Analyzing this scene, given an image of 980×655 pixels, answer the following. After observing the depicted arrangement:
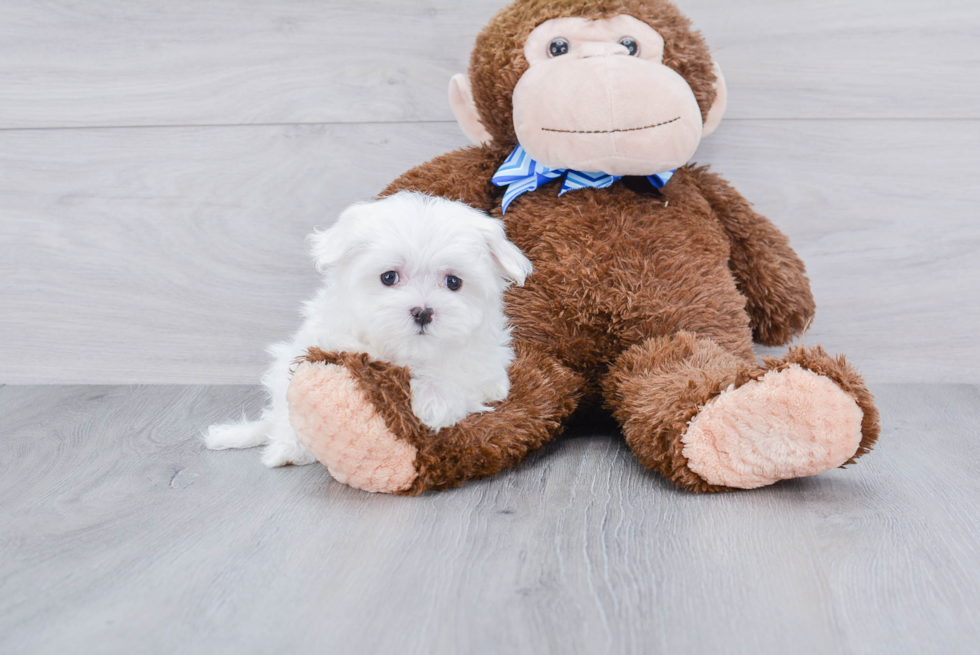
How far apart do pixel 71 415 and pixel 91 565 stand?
2.43ft

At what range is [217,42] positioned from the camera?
161 centimetres

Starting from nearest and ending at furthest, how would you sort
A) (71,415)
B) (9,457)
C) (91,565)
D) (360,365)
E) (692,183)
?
(91,565) < (360,365) < (9,457) < (692,183) < (71,415)

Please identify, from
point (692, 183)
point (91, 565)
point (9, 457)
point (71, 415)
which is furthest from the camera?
point (71, 415)

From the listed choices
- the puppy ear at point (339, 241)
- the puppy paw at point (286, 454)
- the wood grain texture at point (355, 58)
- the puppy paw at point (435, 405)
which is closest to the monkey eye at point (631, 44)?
the wood grain texture at point (355, 58)

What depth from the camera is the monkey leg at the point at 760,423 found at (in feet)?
3.18

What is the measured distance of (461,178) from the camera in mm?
1361

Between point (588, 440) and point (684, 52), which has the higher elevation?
point (684, 52)

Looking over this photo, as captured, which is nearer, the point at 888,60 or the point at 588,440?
the point at 588,440

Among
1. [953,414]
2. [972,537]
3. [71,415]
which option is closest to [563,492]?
[972,537]

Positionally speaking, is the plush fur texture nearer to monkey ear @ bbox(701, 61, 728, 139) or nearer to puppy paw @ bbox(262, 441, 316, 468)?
monkey ear @ bbox(701, 61, 728, 139)

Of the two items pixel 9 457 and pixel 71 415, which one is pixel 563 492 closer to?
pixel 9 457

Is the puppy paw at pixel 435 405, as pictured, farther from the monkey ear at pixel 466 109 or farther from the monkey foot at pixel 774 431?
the monkey ear at pixel 466 109

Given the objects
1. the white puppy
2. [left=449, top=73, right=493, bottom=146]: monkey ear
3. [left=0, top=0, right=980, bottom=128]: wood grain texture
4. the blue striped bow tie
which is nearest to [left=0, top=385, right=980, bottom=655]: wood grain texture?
the white puppy

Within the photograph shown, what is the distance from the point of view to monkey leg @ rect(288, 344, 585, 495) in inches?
39.4
